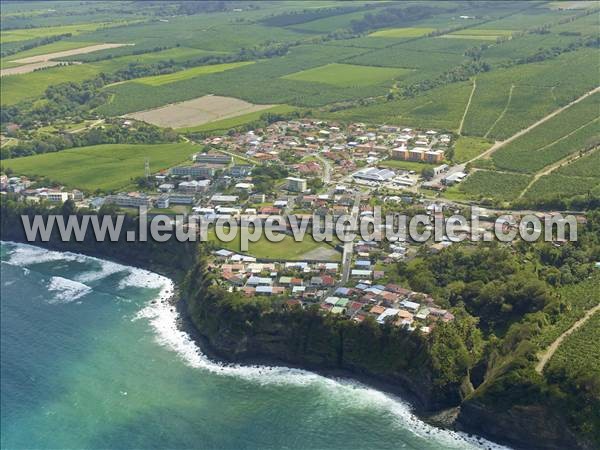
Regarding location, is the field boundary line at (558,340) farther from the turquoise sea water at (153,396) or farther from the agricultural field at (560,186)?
the agricultural field at (560,186)

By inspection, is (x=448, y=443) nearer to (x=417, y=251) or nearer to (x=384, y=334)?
(x=384, y=334)

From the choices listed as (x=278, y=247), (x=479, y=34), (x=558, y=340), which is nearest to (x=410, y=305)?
(x=558, y=340)

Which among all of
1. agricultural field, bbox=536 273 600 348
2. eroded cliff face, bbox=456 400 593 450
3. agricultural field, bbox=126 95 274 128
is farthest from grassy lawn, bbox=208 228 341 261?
agricultural field, bbox=126 95 274 128

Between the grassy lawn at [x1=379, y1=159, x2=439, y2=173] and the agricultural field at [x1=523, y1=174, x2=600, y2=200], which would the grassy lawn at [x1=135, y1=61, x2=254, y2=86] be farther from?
the agricultural field at [x1=523, y1=174, x2=600, y2=200]

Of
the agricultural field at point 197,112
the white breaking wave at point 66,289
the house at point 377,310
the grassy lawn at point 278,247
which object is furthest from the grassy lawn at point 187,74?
the house at point 377,310

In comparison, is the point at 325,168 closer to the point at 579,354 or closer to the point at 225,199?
the point at 225,199

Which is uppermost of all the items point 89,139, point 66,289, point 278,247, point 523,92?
point 523,92
